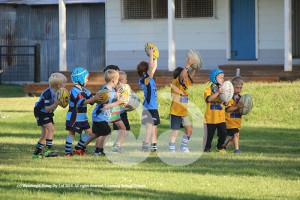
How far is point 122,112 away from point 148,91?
0.80 meters

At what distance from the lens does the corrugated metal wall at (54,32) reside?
34.5 metres

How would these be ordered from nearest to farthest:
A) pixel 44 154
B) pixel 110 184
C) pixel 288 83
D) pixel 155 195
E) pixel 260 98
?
pixel 155 195 < pixel 110 184 < pixel 44 154 < pixel 260 98 < pixel 288 83

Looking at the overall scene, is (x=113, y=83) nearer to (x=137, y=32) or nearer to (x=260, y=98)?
(x=260, y=98)

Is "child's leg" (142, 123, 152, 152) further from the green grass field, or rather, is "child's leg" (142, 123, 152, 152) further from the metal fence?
the metal fence

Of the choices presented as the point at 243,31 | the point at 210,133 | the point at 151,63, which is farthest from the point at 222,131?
the point at 243,31

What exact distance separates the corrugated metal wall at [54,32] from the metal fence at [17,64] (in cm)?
32

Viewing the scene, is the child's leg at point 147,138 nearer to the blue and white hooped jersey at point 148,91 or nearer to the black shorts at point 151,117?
the black shorts at point 151,117

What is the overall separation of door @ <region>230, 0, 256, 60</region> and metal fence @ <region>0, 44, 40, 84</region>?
9.54m

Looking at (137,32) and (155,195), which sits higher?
(137,32)

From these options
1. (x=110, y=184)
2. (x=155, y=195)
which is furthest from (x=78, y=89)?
(x=155, y=195)

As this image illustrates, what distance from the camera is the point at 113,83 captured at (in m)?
14.5

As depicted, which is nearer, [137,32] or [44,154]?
[44,154]

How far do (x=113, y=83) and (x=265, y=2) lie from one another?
49.2 ft

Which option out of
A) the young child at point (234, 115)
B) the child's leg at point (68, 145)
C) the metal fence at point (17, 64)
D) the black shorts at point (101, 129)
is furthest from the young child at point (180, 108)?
the metal fence at point (17, 64)
